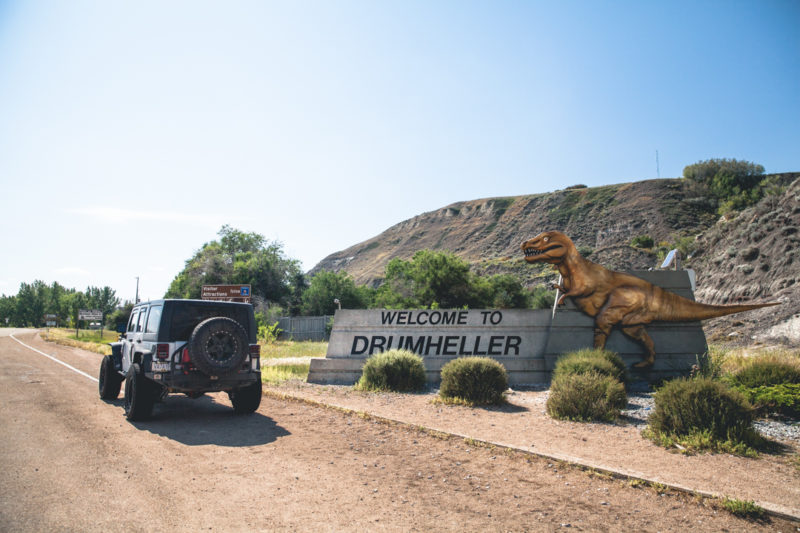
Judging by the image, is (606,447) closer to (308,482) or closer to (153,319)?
(308,482)

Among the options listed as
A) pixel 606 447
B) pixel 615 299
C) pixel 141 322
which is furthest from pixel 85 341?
pixel 606 447

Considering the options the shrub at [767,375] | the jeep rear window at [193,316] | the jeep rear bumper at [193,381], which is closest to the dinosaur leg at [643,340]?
the shrub at [767,375]

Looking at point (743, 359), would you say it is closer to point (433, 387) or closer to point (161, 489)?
point (433, 387)

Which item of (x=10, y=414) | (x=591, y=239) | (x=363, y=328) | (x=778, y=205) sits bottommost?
(x=10, y=414)

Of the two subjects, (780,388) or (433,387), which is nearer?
(780,388)

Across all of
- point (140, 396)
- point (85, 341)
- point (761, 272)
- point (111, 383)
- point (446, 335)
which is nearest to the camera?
point (140, 396)

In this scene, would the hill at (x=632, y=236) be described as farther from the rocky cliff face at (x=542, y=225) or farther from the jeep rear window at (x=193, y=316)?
the jeep rear window at (x=193, y=316)

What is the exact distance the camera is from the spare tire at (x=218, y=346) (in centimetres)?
795

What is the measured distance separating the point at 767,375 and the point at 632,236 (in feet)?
218

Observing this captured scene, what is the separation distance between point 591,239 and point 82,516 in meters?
77.6

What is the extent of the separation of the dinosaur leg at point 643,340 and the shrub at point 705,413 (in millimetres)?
5404

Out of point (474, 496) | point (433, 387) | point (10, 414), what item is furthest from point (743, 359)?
point (10, 414)

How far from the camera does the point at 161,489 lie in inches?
198

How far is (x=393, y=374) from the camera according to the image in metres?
12.0
